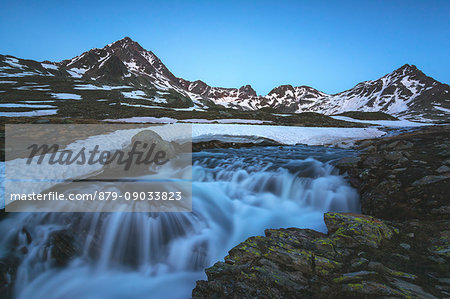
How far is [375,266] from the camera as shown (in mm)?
3047

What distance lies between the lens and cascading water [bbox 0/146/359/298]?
4211 mm

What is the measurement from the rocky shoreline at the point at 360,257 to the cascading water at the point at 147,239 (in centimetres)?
130

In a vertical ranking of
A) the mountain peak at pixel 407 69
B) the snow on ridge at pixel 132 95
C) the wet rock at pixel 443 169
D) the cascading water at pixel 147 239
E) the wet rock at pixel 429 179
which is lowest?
the cascading water at pixel 147 239

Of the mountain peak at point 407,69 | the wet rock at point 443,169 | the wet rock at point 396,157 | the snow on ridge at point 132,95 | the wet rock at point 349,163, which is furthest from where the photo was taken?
the mountain peak at point 407,69

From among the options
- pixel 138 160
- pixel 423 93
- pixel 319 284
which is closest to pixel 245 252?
pixel 319 284

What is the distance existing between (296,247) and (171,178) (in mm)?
6143

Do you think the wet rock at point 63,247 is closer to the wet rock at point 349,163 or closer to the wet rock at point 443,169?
the wet rock at point 349,163

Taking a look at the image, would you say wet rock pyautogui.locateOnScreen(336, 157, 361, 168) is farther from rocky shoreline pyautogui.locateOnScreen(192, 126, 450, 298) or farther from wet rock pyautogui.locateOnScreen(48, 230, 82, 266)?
wet rock pyautogui.locateOnScreen(48, 230, 82, 266)

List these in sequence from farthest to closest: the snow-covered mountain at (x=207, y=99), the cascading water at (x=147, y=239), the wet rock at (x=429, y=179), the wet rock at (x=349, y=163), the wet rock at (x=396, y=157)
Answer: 1. the snow-covered mountain at (x=207, y=99)
2. the wet rock at (x=349, y=163)
3. the wet rock at (x=396, y=157)
4. the wet rock at (x=429, y=179)
5. the cascading water at (x=147, y=239)

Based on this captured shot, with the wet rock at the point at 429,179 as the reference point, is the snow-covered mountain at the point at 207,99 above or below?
above

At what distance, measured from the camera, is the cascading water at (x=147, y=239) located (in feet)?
13.8

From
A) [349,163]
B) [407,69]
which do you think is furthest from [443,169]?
[407,69]

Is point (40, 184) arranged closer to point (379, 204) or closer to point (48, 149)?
point (48, 149)

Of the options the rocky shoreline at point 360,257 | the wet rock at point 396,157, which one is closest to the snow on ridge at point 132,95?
the wet rock at point 396,157
